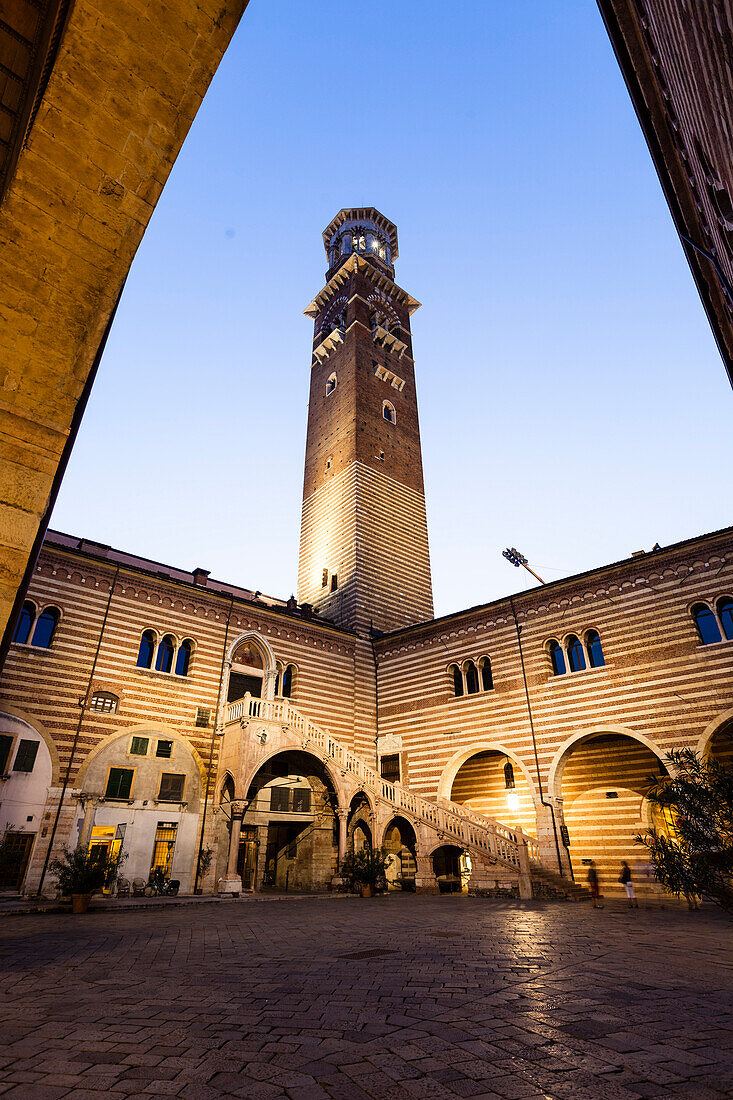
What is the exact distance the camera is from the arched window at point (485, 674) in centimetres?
2144

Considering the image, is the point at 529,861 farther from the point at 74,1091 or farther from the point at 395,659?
the point at 74,1091

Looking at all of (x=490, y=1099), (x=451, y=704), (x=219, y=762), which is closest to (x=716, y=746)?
(x=451, y=704)

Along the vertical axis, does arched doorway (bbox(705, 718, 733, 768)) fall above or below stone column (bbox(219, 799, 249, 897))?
above

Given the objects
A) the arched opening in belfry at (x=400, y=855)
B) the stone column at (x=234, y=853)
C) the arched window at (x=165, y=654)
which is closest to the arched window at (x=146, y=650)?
the arched window at (x=165, y=654)

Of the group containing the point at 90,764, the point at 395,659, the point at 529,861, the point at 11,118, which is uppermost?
the point at 395,659

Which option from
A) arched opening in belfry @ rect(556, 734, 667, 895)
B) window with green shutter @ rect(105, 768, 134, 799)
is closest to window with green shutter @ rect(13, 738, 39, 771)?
window with green shutter @ rect(105, 768, 134, 799)

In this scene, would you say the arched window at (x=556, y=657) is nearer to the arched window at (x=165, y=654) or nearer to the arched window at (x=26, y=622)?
the arched window at (x=165, y=654)

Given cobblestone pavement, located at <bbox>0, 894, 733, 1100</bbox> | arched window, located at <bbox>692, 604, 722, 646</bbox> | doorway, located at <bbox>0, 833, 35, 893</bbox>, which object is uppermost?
arched window, located at <bbox>692, 604, 722, 646</bbox>

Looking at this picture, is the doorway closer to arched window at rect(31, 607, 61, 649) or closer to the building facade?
the building facade

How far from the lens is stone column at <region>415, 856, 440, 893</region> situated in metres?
18.7

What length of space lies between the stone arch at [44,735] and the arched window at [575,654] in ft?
53.4

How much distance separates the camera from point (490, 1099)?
3.00 meters

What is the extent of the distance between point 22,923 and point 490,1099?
11.7m

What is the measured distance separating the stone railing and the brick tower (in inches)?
275
